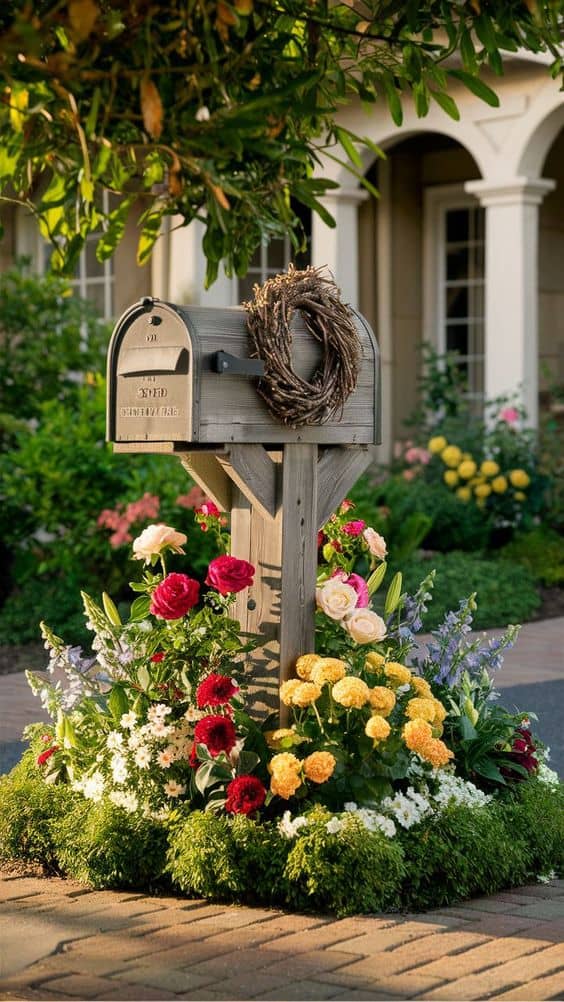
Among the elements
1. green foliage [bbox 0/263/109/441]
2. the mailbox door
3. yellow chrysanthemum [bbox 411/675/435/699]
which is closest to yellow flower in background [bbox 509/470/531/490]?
green foliage [bbox 0/263/109/441]

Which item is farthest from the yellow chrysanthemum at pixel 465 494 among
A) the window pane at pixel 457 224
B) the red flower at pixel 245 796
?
the red flower at pixel 245 796

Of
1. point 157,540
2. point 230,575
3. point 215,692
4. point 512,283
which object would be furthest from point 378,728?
point 512,283

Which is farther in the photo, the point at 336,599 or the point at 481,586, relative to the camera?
the point at 481,586

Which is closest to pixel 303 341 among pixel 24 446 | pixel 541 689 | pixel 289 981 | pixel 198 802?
pixel 198 802

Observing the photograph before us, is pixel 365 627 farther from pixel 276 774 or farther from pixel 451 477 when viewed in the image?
pixel 451 477

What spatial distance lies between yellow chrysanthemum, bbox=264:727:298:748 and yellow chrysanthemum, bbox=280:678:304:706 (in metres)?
0.08

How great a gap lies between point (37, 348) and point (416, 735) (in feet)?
22.8

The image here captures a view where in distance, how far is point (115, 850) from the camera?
4.12 meters

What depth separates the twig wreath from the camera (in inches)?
169

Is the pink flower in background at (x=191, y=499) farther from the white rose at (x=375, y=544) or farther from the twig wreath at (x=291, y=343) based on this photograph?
the twig wreath at (x=291, y=343)

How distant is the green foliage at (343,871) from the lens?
389cm

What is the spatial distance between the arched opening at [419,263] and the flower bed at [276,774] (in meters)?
8.51

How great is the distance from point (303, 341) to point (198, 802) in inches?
54.7

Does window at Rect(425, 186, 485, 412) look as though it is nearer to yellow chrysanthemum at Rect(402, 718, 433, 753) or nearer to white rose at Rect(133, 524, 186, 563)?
white rose at Rect(133, 524, 186, 563)
